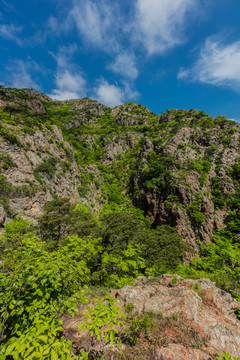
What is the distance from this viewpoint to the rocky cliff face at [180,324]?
425 centimetres

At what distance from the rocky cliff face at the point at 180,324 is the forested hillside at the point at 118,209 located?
0.17 metres

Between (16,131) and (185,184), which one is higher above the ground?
(16,131)

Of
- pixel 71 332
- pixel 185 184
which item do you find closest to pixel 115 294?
pixel 71 332

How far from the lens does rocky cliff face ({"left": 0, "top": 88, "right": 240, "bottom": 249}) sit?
1933cm

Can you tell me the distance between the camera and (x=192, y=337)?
472 cm

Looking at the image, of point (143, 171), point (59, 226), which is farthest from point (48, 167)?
point (143, 171)

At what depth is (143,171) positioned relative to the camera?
118 ft

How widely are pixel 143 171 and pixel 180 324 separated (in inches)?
1254

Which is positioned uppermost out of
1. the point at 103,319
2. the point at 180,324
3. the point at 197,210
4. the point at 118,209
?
the point at 197,210

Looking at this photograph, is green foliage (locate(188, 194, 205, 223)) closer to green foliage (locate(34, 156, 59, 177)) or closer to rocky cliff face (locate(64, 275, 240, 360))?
rocky cliff face (locate(64, 275, 240, 360))

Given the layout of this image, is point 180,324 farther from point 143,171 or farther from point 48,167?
point 143,171

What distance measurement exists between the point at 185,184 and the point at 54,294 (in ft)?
96.8

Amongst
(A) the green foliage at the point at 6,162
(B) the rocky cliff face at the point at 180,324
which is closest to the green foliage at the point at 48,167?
(A) the green foliage at the point at 6,162

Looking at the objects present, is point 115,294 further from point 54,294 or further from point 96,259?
point 54,294
